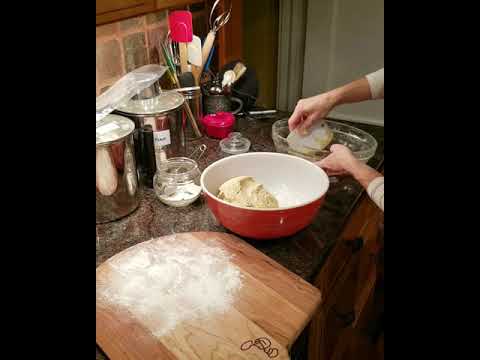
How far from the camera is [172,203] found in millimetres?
1041

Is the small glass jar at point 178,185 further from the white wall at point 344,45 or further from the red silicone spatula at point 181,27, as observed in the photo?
the white wall at point 344,45

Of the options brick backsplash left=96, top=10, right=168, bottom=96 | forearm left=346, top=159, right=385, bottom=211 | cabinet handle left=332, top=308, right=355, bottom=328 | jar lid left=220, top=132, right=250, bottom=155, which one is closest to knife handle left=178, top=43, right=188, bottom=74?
brick backsplash left=96, top=10, right=168, bottom=96

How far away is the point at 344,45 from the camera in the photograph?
1.97 m

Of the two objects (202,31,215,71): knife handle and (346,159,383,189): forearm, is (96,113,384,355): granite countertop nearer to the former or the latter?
(346,159,383,189): forearm

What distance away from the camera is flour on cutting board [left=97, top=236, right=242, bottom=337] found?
2.41 feet

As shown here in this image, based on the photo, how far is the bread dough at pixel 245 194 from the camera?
927 mm

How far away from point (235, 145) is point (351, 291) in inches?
21.9

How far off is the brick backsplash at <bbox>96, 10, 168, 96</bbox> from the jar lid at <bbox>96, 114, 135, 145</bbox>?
A: 0.93 ft

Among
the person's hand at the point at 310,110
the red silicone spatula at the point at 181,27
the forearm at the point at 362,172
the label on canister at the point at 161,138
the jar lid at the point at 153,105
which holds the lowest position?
the forearm at the point at 362,172

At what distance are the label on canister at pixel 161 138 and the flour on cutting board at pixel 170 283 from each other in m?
0.31

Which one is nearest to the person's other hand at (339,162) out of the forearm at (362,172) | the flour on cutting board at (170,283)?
the forearm at (362,172)

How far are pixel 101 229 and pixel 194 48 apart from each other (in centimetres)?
64

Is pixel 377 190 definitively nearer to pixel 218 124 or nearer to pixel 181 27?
pixel 218 124
